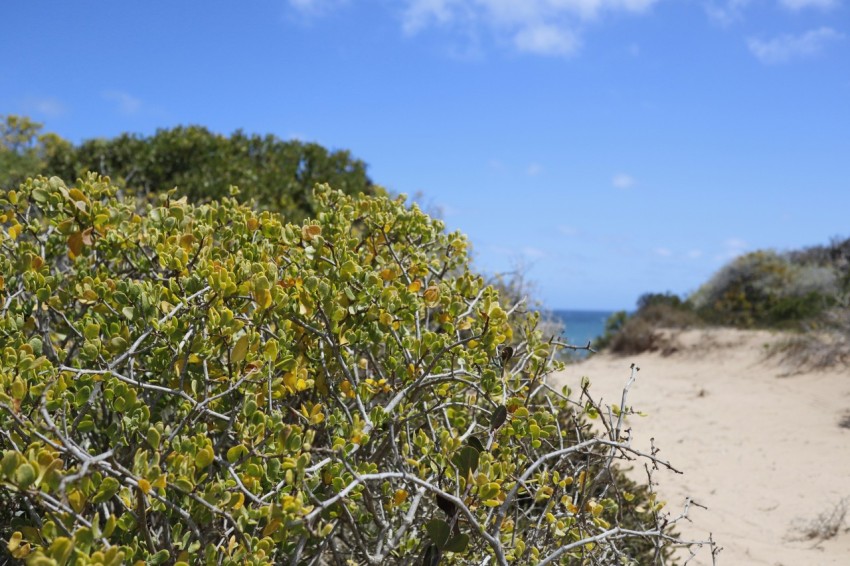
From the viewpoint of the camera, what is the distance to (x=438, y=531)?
2.23 m

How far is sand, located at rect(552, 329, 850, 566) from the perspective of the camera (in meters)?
5.63

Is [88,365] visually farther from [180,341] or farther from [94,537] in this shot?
[94,537]

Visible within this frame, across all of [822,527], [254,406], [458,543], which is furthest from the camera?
[822,527]

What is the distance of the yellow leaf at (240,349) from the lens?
2.17m

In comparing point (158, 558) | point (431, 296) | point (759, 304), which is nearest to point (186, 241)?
point (431, 296)

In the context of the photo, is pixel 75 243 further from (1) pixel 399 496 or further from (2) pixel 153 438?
(1) pixel 399 496

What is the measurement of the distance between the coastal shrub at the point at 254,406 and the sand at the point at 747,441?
2.41ft

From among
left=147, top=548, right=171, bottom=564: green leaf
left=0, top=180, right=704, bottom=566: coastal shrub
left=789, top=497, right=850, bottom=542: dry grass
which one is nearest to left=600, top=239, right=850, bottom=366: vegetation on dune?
left=789, top=497, right=850, bottom=542: dry grass

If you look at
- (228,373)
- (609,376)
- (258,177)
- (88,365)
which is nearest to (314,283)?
(228,373)

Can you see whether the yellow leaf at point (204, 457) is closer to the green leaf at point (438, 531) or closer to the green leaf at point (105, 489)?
the green leaf at point (105, 489)

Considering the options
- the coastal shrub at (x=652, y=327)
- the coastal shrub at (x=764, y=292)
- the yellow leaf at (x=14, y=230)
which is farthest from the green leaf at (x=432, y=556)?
the coastal shrub at (x=764, y=292)

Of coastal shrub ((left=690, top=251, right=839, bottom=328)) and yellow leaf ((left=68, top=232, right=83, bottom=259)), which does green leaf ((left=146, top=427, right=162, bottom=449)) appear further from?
coastal shrub ((left=690, top=251, right=839, bottom=328))

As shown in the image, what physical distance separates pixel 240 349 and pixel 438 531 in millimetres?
827

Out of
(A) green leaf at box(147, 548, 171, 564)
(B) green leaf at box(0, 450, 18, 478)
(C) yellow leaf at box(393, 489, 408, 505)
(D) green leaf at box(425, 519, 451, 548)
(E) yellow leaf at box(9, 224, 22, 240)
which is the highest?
(E) yellow leaf at box(9, 224, 22, 240)
